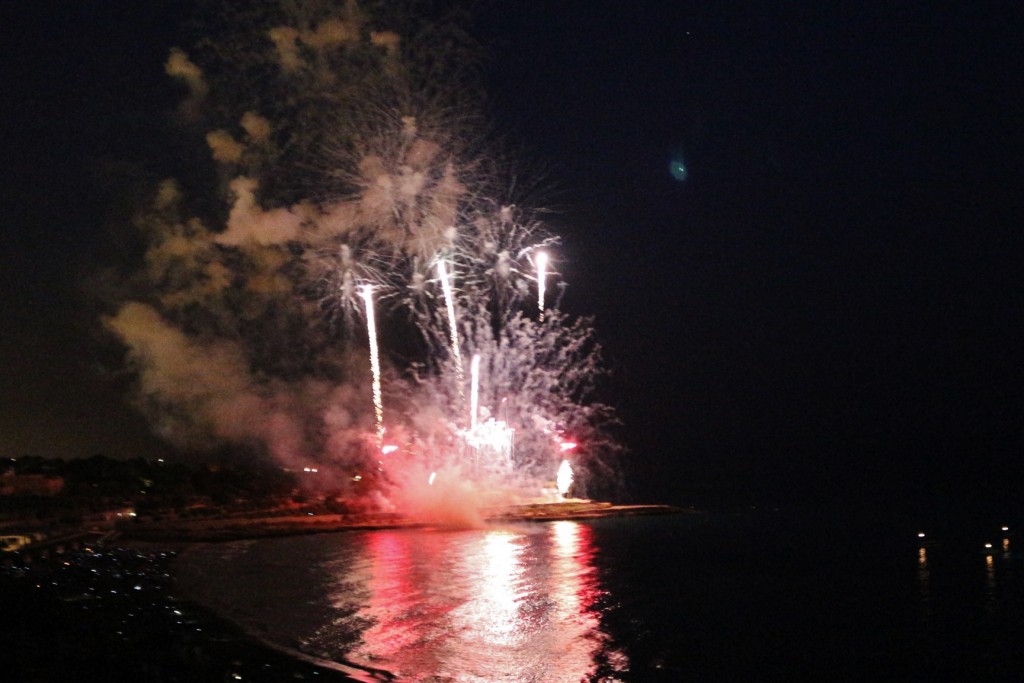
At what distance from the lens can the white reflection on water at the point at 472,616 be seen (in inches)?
492

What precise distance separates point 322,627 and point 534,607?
4399 millimetres

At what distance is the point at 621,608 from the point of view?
18.0 m

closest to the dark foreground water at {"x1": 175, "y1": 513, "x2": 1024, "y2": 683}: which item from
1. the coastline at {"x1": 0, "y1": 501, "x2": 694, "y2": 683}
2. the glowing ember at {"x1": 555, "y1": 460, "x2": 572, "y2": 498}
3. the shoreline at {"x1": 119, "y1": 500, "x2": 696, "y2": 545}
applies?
the coastline at {"x1": 0, "y1": 501, "x2": 694, "y2": 683}

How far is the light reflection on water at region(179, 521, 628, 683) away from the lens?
41.4 feet

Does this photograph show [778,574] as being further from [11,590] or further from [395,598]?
[11,590]

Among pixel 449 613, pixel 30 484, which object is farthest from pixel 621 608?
pixel 30 484

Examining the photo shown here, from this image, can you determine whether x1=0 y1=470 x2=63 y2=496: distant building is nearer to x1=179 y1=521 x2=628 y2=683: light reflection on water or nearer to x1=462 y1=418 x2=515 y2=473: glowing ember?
x1=462 y1=418 x2=515 y2=473: glowing ember

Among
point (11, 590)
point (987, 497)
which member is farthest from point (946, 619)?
point (987, 497)

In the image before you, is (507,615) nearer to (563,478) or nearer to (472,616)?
(472,616)

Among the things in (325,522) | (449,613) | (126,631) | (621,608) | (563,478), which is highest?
(563,478)

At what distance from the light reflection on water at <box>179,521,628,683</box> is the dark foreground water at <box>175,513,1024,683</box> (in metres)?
0.06

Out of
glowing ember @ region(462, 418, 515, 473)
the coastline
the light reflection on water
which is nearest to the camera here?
the coastline

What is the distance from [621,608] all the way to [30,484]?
4946 centimetres

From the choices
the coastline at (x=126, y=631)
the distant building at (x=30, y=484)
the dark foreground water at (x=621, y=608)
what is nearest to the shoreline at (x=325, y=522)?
the dark foreground water at (x=621, y=608)
